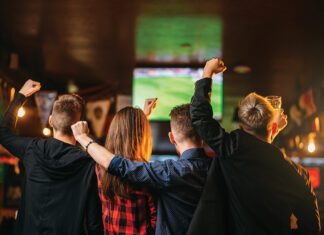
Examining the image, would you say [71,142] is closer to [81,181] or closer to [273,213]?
[81,181]

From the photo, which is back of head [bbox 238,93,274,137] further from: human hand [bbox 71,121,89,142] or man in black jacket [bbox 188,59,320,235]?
human hand [bbox 71,121,89,142]

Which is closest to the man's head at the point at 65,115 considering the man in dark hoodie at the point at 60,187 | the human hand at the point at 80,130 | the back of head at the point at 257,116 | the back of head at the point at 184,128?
the man in dark hoodie at the point at 60,187

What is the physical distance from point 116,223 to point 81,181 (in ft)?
1.26

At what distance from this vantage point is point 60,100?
212 centimetres

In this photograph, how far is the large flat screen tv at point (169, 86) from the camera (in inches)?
170

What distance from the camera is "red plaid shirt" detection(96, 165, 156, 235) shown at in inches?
68.9

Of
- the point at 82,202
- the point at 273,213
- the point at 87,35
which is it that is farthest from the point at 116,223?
the point at 87,35

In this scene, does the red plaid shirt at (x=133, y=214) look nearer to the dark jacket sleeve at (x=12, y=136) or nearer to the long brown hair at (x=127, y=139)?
the long brown hair at (x=127, y=139)

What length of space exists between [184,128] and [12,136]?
1191mm

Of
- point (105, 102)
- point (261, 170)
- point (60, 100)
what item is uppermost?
point (105, 102)

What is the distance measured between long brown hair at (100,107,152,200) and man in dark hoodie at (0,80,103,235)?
0.78 ft

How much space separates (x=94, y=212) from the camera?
1.98 meters

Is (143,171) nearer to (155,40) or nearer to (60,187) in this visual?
(60,187)

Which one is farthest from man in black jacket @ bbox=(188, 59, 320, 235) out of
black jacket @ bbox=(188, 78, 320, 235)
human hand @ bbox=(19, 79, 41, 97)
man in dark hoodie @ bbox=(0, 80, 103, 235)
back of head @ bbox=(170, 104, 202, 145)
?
human hand @ bbox=(19, 79, 41, 97)
